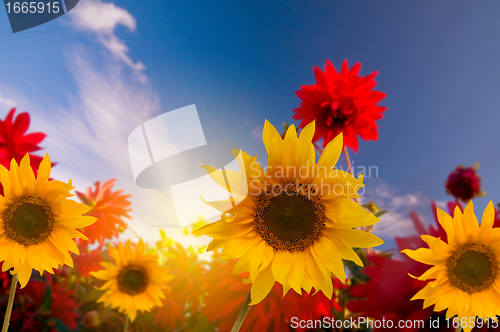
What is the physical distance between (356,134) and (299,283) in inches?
28.9

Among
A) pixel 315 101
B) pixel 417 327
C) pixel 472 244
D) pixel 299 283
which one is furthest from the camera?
pixel 315 101

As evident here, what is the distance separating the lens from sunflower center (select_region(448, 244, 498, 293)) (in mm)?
419

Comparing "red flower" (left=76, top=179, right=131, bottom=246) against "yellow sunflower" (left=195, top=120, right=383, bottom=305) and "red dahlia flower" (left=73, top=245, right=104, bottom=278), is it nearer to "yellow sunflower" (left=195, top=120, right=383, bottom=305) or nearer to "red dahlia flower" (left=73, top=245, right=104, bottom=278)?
"red dahlia flower" (left=73, top=245, right=104, bottom=278)

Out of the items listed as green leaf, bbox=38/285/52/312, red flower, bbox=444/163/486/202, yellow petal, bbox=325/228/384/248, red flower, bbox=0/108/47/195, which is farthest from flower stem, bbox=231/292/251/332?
red flower, bbox=444/163/486/202

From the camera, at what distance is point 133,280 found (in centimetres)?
80

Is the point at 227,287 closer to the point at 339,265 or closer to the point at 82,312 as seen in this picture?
the point at 339,265

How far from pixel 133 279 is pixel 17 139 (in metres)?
0.44

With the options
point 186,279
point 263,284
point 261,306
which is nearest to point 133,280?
point 186,279

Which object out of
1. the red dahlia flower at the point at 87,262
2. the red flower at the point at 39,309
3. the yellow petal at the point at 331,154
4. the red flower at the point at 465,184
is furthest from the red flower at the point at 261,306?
the red flower at the point at 465,184

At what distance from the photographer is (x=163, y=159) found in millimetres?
757

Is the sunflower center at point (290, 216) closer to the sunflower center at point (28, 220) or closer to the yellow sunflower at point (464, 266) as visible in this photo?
the yellow sunflower at point (464, 266)

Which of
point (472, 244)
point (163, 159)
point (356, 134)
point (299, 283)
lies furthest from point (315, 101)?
point (299, 283)

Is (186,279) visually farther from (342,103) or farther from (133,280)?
(342,103)

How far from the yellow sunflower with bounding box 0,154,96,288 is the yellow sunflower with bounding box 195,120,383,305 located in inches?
7.8
